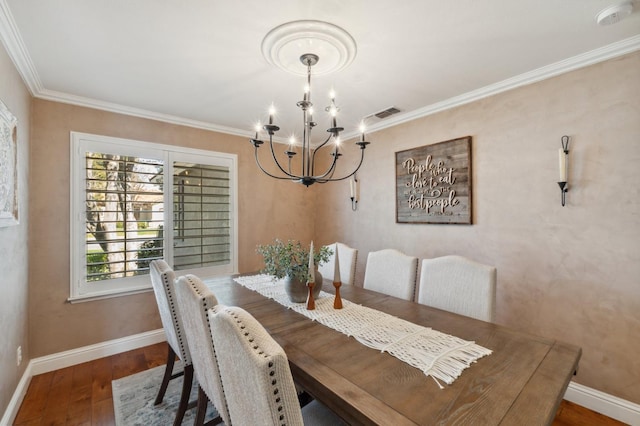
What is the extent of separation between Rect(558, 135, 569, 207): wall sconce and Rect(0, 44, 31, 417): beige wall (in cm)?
364

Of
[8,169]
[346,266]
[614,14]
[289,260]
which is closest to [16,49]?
[8,169]

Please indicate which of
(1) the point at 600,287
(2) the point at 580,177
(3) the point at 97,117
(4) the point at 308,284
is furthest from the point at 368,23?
(3) the point at 97,117

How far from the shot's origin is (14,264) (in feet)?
6.59

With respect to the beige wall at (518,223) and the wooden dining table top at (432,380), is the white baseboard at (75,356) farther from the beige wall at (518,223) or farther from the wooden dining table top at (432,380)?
the wooden dining table top at (432,380)

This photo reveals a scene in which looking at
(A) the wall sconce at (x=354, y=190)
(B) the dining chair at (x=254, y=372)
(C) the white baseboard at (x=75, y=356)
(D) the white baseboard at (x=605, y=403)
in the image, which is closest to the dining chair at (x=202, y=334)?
(B) the dining chair at (x=254, y=372)

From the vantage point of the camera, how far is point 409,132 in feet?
10.3

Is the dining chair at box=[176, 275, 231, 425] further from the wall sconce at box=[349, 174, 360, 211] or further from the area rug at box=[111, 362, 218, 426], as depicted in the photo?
the wall sconce at box=[349, 174, 360, 211]

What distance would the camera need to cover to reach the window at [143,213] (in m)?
2.69

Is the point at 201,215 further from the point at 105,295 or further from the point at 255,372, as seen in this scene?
the point at 255,372

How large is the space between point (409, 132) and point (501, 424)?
2.78 metres

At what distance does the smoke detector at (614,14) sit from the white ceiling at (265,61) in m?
0.04

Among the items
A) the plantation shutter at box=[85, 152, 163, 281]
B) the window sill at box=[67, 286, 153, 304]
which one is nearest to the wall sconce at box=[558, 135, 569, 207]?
the plantation shutter at box=[85, 152, 163, 281]

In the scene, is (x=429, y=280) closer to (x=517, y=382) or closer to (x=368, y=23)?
(x=517, y=382)

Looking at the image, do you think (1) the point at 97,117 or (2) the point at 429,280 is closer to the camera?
(2) the point at 429,280
